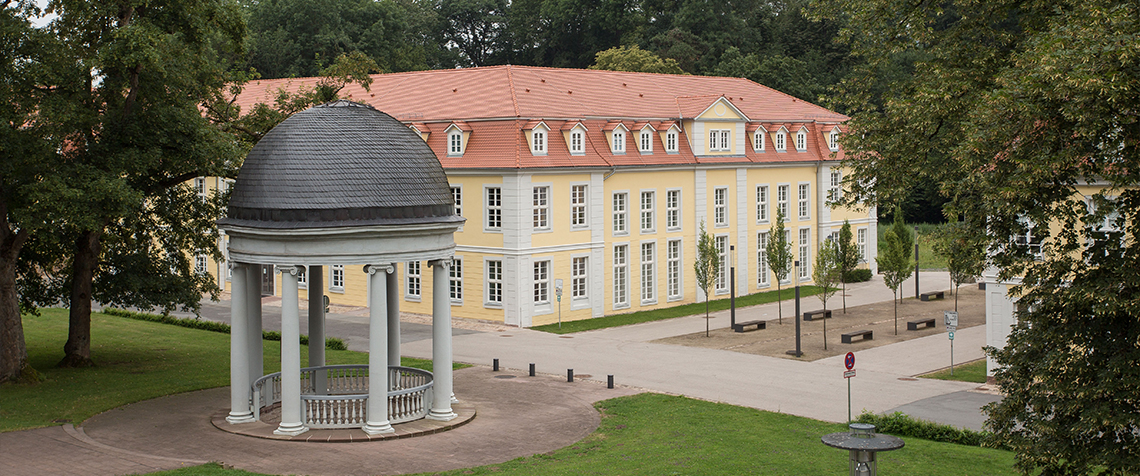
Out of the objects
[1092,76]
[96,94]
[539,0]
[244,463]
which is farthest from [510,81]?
[539,0]

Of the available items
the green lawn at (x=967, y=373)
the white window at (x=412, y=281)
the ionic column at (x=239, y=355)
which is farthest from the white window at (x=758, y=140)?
the ionic column at (x=239, y=355)

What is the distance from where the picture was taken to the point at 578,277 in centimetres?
4469

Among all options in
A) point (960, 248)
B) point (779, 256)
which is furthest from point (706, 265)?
point (960, 248)

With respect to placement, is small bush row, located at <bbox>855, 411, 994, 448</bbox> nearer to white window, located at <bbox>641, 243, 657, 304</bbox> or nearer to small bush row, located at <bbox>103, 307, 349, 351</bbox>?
small bush row, located at <bbox>103, 307, 349, 351</bbox>

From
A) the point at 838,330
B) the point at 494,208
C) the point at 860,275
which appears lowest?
the point at 838,330

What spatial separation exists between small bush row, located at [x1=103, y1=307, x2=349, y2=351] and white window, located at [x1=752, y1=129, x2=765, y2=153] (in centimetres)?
2448

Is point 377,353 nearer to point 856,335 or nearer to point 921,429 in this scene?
point 921,429

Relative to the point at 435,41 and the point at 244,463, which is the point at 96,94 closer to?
the point at 244,463

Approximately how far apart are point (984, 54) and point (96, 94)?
20.5m

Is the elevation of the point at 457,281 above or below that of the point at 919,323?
above

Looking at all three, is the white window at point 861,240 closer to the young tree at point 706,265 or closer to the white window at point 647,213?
the white window at point 647,213

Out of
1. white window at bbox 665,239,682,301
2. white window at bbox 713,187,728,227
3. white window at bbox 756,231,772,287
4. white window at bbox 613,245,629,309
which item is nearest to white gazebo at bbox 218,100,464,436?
white window at bbox 613,245,629,309

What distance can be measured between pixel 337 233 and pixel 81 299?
1202cm

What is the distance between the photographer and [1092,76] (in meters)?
14.5
